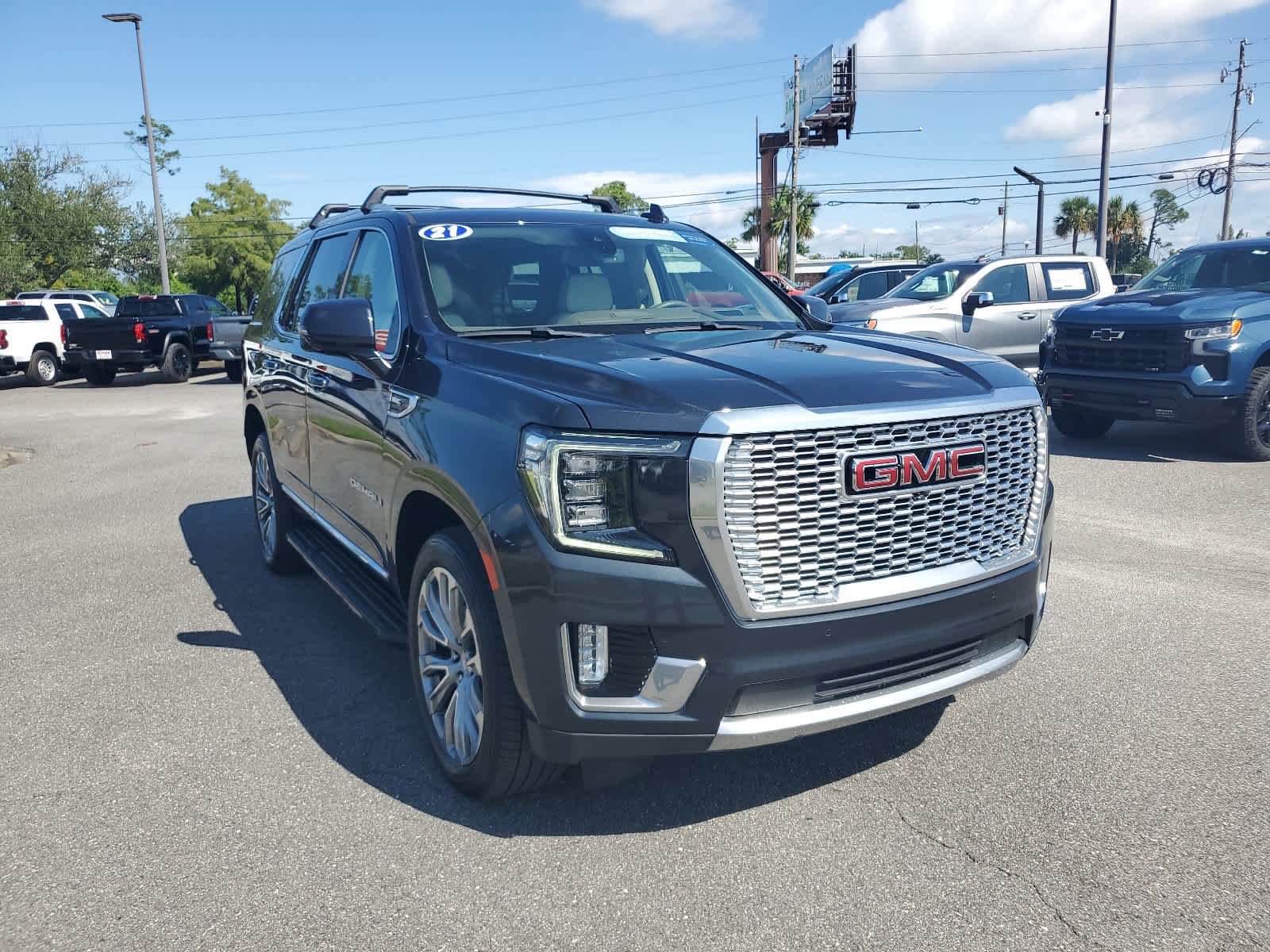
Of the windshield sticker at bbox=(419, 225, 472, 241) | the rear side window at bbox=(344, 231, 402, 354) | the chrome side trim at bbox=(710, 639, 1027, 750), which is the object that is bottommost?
the chrome side trim at bbox=(710, 639, 1027, 750)

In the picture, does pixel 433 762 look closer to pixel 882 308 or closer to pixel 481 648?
pixel 481 648

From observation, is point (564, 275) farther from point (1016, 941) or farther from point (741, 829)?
point (1016, 941)

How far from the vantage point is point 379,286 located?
432 centimetres

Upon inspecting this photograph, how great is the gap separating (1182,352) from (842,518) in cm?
757

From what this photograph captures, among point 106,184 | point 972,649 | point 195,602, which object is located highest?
point 106,184

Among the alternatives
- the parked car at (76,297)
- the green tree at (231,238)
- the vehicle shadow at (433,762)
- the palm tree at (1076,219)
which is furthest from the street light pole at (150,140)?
the palm tree at (1076,219)

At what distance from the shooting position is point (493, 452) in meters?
3.01

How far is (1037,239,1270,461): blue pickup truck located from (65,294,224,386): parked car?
17.3 m

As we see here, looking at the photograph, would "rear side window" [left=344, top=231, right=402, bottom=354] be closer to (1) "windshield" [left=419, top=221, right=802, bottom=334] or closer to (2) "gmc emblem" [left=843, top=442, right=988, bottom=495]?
(1) "windshield" [left=419, top=221, right=802, bottom=334]

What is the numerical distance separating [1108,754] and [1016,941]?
1.22 metres

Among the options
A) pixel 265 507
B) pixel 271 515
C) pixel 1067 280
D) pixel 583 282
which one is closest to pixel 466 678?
pixel 583 282

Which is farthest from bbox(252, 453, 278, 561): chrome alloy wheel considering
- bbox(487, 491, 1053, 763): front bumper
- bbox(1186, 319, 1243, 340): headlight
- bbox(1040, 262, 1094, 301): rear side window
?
bbox(1040, 262, 1094, 301): rear side window

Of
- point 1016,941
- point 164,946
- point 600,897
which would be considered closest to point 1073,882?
point 1016,941

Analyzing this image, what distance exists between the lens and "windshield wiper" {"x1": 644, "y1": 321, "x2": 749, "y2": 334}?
13.1ft
